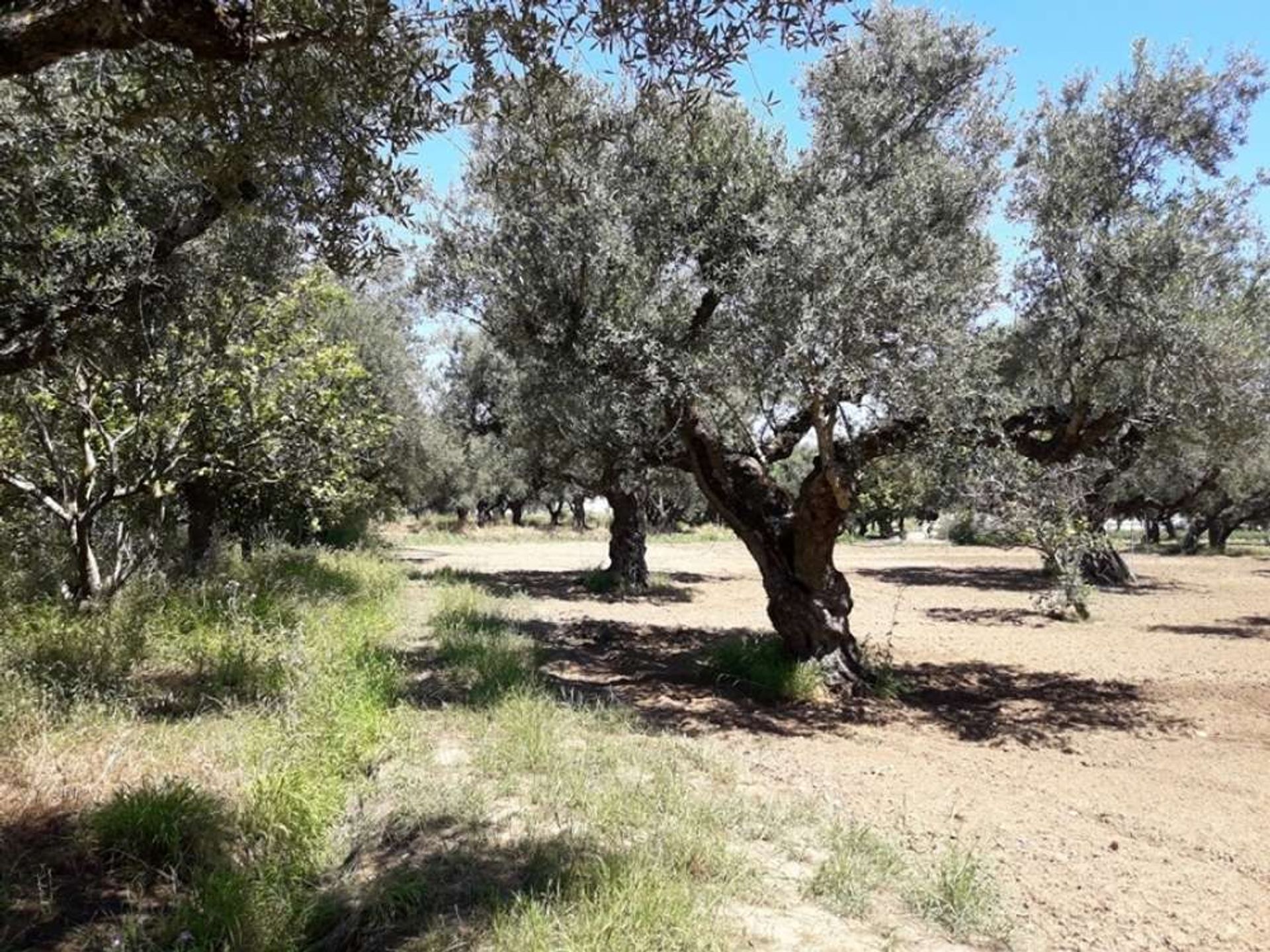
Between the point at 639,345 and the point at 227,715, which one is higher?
the point at 639,345

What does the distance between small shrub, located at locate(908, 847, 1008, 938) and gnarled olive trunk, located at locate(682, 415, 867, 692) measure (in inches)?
212

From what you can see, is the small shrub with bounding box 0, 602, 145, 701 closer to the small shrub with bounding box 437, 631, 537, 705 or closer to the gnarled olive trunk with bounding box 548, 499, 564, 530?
the small shrub with bounding box 437, 631, 537, 705

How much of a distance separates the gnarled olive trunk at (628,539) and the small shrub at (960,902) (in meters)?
16.8

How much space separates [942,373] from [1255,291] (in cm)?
576

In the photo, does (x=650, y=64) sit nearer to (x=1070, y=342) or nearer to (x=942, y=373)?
(x=942, y=373)

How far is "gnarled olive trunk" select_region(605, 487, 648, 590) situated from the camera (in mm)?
21297

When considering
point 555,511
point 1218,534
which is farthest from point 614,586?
point 555,511

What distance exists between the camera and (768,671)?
392 inches

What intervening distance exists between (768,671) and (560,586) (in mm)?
12667

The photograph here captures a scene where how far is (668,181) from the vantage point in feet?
30.8

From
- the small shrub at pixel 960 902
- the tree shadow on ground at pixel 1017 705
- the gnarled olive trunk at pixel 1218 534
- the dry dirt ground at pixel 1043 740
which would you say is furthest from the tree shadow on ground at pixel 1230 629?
the gnarled olive trunk at pixel 1218 534

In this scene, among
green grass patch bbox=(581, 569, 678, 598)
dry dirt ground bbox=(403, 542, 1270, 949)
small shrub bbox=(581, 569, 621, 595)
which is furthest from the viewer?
small shrub bbox=(581, 569, 621, 595)

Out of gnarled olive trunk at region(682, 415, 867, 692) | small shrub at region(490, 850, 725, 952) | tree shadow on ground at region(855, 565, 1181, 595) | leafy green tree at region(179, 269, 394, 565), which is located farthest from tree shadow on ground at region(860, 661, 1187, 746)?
tree shadow on ground at region(855, 565, 1181, 595)

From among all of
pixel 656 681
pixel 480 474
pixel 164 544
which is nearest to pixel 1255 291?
pixel 656 681
